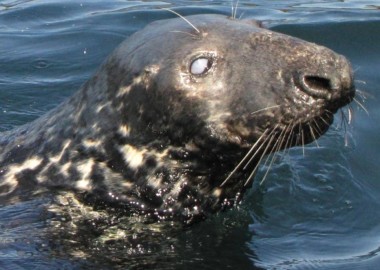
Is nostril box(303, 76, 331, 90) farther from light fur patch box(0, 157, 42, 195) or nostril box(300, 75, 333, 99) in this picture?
light fur patch box(0, 157, 42, 195)

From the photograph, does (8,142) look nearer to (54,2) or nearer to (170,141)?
(170,141)

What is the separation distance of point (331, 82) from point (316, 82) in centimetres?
12

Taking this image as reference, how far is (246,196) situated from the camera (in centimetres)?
837

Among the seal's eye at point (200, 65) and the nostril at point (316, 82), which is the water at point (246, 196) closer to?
the seal's eye at point (200, 65)

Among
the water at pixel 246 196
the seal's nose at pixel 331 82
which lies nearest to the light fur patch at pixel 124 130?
the water at pixel 246 196

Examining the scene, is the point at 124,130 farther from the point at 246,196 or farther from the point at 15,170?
the point at 246,196

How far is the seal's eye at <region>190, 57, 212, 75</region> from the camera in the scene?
6.82 m

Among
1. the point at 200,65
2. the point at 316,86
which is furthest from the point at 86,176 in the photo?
the point at 316,86

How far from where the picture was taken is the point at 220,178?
7098 mm

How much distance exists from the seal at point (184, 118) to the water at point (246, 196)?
0.26m

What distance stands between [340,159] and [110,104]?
10.1 feet

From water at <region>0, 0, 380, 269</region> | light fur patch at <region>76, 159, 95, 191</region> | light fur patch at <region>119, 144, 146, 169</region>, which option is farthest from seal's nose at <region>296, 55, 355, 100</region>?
light fur patch at <region>76, 159, 95, 191</region>

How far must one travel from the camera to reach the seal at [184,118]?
6.57m

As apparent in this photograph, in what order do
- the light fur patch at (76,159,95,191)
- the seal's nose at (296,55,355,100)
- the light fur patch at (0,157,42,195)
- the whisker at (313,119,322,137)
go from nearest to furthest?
the seal's nose at (296,55,355,100) → the whisker at (313,119,322,137) → the light fur patch at (76,159,95,191) → the light fur patch at (0,157,42,195)
